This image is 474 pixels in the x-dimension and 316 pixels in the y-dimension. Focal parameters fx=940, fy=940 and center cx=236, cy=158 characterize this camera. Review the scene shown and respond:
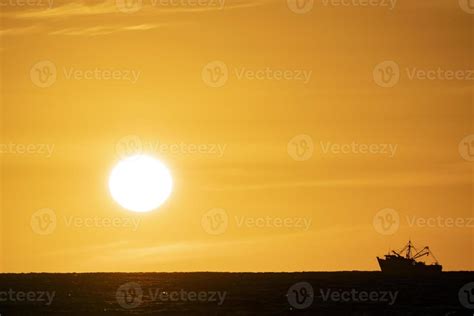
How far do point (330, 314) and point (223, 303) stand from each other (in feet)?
64.4

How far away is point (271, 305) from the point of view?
10988 centimetres

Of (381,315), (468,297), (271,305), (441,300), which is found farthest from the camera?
(468,297)

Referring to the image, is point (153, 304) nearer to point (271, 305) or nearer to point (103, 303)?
point (103, 303)

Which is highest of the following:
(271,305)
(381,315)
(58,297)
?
(58,297)

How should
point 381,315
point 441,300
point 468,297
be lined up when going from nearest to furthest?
point 381,315 < point 441,300 < point 468,297

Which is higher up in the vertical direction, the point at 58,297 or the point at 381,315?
the point at 58,297

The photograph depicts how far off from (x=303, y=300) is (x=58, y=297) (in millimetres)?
34063

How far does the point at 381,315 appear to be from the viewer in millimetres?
94062

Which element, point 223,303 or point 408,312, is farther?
point 223,303

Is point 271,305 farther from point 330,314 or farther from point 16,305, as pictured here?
point 16,305

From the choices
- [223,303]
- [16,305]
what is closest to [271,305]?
[223,303]

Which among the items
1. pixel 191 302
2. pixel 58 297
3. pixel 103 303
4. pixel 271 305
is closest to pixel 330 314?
pixel 271 305

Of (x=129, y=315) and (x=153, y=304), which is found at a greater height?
(x=153, y=304)

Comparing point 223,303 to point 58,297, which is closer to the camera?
point 223,303
